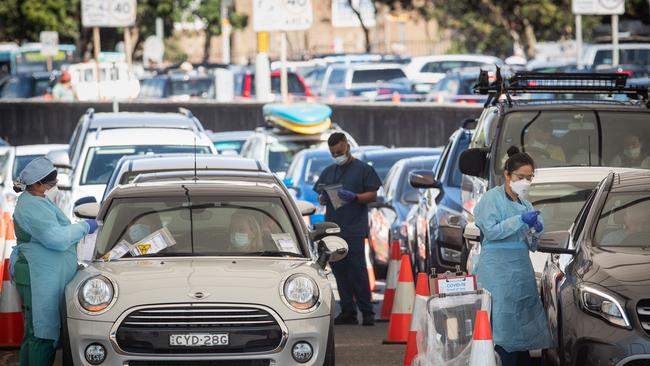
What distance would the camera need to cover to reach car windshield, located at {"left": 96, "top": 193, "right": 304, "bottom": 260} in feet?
37.0

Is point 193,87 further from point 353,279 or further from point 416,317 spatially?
point 416,317

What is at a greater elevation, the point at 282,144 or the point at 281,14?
the point at 281,14

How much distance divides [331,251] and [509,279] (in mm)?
1413

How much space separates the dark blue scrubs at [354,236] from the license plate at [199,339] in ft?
15.2

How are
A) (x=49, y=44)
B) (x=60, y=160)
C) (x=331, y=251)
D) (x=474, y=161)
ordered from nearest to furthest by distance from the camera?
(x=331, y=251) < (x=474, y=161) < (x=60, y=160) < (x=49, y=44)

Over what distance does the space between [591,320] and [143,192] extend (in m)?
3.48

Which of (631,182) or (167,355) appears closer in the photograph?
(167,355)

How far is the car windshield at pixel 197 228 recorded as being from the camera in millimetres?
11281

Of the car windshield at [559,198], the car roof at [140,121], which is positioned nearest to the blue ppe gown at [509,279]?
the car windshield at [559,198]

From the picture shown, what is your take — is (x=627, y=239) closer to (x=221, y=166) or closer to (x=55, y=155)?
(x=221, y=166)

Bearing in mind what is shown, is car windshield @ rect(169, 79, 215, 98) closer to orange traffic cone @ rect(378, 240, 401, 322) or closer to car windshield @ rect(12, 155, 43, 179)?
car windshield @ rect(12, 155, 43, 179)

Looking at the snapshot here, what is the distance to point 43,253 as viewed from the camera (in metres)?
10.8

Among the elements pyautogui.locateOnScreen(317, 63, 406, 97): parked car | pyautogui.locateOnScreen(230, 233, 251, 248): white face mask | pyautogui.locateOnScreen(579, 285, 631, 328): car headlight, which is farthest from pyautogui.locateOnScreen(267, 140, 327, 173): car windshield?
pyautogui.locateOnScreen(317, 63, 406, 97): parked car

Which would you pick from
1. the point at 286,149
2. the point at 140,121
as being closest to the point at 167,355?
the point at 140,121
